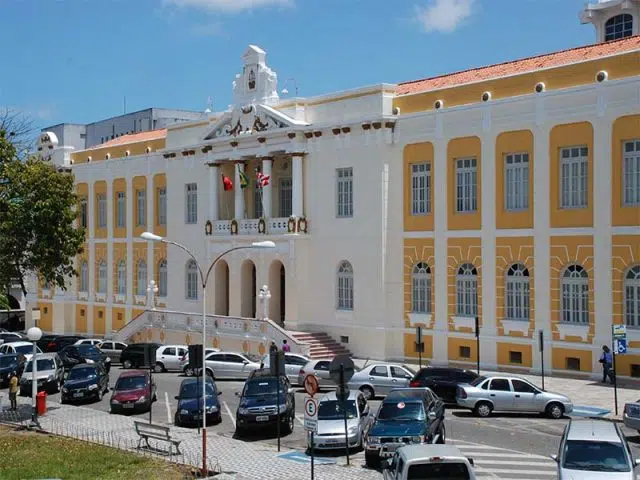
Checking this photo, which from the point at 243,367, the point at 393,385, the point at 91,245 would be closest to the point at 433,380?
the point at 393,385

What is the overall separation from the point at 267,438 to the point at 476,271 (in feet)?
50.4

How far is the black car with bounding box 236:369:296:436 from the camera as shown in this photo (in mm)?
27891

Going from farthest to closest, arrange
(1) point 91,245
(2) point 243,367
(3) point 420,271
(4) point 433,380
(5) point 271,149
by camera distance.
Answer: (1) point 91,245, (5) point 271,149, (3) point 420,271, (2) point 243,367, (4) point 433,380

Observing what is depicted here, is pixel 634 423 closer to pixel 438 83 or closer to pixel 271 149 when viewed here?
pixel 438 83

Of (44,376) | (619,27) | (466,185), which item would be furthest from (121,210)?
(619,27)

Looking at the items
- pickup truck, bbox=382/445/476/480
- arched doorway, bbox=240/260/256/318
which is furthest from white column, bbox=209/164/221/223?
pickup truck, bbox=382/445/476/480

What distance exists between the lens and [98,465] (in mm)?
23859

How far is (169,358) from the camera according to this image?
4375 centimetres

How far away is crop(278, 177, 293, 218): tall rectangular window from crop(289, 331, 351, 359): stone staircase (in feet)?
23.4

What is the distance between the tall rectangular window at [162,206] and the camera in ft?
189

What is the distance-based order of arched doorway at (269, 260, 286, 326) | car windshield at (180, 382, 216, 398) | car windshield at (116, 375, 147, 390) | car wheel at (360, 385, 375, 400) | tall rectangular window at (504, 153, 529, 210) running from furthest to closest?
arched doorway at (269, 260, 286, 326)
tall rectangular window at (504, 153, 529, 210)
car wheel at (360, 385, 375, 400)
car windshield at (116, 375, 147, 390)
car windshield at (180, 382, 216, 398)

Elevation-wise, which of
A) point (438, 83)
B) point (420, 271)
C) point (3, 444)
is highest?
point (438, 83)

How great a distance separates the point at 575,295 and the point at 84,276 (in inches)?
1468

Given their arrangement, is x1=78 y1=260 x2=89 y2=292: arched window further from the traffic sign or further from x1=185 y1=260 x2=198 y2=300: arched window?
the traffic sign
